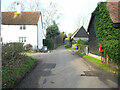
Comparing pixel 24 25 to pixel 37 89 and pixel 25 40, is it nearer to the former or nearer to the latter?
pixel 25 40

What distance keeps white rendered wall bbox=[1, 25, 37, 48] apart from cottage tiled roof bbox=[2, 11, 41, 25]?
881mm

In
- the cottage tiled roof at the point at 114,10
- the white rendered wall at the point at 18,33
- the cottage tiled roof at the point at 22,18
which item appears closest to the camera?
the cottage tiled roof at the point at 114,10

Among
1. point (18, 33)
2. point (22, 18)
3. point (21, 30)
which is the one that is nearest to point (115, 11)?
point (21, 30)

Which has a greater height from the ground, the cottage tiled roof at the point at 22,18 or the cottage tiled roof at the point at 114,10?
the cottage tiled roof at the point at 22,18

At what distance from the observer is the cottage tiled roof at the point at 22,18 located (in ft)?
83.5

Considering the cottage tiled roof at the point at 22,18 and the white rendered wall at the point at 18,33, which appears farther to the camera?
the cottage tiled roof at the point at 22,18

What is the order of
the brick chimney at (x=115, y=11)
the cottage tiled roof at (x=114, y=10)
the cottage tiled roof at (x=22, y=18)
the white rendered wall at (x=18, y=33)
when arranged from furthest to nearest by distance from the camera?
1. the cottage tiled roof at (x=22, y=18)
2. the white rendered wall at (x=18, y=33)
3. the cottage tiled roof at (x=114, y=10)
4. the brick chimney at (x=115, y=11)

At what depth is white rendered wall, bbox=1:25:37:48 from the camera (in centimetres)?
2527

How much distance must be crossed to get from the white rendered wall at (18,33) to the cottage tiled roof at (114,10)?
56.6ft

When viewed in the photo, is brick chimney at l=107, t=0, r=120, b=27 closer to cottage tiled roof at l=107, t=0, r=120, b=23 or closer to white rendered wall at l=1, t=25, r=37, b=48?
cottage tiled roof at l=107, t=0, r=120, b=23

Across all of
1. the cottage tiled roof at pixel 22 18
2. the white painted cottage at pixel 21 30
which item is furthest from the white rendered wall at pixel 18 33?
the cottage tiled roof at pixel 22 18

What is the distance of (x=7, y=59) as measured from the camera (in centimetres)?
812

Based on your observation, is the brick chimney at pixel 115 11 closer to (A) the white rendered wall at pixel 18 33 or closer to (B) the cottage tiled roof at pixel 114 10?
(B) the cottage tiled roof at pixel 114 10

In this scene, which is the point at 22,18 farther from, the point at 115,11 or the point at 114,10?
the point at 115,11
